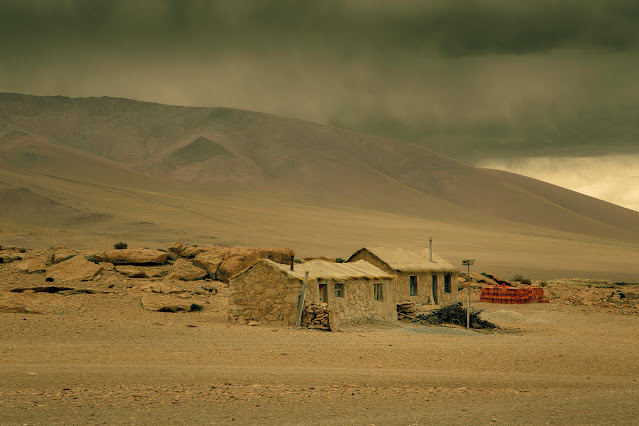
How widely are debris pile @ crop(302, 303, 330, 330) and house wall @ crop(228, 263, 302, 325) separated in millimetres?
407

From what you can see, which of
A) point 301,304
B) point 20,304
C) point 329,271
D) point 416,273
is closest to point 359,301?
point 329,271

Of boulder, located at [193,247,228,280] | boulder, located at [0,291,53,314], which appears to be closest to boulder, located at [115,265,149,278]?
boulder, located at [193,247,228,280]

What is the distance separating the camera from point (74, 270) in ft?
96.8

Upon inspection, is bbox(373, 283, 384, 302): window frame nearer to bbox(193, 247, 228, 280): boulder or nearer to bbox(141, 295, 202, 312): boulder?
bbox(141, 295, 202, 312): boulder

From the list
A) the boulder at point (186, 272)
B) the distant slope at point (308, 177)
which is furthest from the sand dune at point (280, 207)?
the boulder at point (186, 272)

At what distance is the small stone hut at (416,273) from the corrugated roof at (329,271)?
4598 millimetres

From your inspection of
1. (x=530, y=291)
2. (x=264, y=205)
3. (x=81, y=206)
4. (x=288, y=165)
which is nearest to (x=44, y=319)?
(x=530, y=291)

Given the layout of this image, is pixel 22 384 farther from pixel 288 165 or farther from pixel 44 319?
pixel 288 165

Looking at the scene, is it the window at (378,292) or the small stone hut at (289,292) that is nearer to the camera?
the small stone hut at (289,292)

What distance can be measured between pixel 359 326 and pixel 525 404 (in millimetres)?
12064

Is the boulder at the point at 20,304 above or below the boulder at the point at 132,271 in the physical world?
below

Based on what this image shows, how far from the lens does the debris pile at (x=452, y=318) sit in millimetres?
25141

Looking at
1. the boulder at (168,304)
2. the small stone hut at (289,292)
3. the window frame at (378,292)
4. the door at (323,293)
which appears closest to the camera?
the small stone hut at (289,292)

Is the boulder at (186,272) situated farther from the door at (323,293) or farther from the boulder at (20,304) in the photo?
the door at (323,293)
